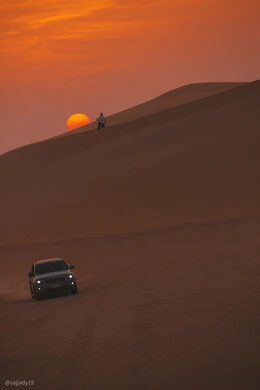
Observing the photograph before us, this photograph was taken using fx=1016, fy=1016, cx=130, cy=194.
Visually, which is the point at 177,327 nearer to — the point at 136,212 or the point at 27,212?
the point at 136,212

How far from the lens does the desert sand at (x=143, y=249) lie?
15.8 metres

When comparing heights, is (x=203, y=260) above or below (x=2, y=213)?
below

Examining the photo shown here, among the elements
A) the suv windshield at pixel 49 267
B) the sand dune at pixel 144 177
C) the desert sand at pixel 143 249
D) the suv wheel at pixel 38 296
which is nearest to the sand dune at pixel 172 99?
the desert sand at pixel 143 249

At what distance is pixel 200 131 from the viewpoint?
60.3 metres

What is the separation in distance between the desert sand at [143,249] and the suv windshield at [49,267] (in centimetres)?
96

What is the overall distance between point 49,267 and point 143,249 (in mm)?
11031

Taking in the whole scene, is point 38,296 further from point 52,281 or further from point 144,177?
point 144,177

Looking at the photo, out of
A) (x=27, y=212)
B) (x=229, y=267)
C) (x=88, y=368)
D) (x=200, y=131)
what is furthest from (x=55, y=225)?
(x=88, y=368)

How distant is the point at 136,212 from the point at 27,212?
7122mm

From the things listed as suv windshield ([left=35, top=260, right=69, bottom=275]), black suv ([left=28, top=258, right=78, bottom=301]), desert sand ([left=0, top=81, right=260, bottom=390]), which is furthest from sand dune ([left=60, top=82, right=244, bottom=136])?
black suv ([left=28, top=258, right=78, bottom=301])

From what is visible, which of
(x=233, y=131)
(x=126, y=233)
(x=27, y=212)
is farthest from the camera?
(x=233, y=131)

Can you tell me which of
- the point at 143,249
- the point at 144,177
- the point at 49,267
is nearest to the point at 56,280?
the point at 49,267

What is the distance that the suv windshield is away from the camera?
2848 cm

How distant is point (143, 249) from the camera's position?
129 ft
